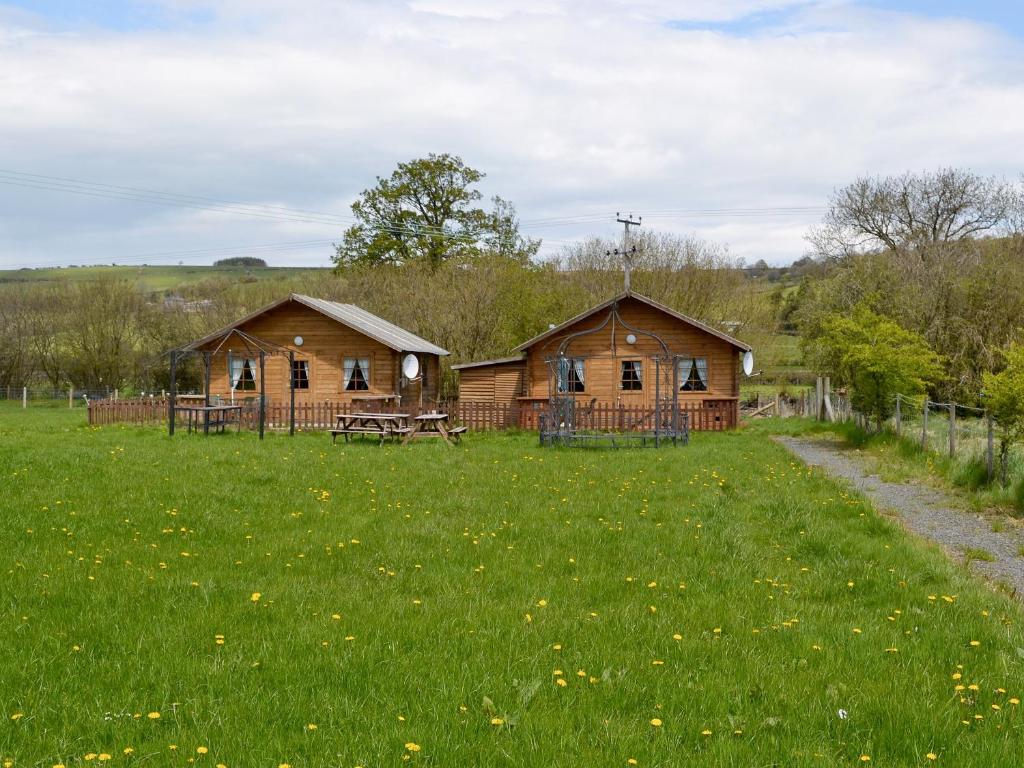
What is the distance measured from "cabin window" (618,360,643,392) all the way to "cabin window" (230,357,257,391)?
521 inches

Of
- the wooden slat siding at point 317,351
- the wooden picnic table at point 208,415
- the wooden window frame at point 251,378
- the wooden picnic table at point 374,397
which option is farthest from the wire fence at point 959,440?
the wooden window frame at point 251,378

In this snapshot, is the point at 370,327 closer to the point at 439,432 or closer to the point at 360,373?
the point at 360,373

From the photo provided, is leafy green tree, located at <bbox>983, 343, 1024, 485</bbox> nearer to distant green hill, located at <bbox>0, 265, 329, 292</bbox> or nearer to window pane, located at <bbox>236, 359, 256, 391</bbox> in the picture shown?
window pane, located at <bbox>236, 359, 256, 391</bbox>

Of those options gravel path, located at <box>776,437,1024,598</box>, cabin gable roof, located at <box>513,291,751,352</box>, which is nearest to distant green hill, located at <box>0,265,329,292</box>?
cabin gable roof, located at <box>513,291,751,352</box>

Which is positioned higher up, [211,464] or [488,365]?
[488,365]

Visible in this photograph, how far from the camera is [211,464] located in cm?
1612

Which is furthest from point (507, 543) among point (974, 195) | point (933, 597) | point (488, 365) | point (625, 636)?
point (974, 195)

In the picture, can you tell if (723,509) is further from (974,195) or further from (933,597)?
(974,195)

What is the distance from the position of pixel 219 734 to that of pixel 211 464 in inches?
470

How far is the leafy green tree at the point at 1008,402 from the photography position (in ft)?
44.3

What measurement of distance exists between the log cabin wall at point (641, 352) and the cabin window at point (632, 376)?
0.14 meters

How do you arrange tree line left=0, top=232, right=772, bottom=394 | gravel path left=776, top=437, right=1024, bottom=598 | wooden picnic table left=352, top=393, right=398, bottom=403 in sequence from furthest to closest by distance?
1. tree line left=0, top=232, right=772, bottom=394
2. wooden picnic table left=352, top=393, right=398, bottom=403
3. gravel path left=776, top=437, right=1024, bottom=598

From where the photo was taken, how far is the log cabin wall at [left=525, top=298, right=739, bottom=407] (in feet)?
105

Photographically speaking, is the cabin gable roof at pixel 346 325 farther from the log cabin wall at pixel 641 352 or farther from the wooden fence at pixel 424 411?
the log cabin wall at pixel 641 352
